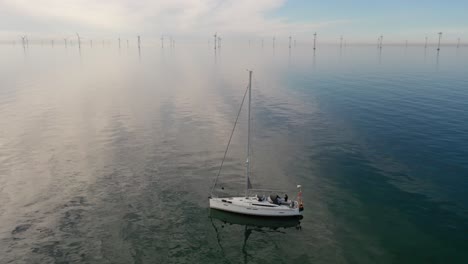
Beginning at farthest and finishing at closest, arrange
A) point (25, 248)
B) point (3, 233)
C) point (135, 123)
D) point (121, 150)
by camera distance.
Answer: point (135, 123) → point (121, 150) → point (3, 233) → point (25, 248)

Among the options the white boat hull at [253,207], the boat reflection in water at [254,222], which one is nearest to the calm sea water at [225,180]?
the boat reflection in water at [254,222]

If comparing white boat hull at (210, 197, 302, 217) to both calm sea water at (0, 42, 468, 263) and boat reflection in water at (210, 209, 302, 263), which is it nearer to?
boat reflection in water at (210, 209, 302, 263)

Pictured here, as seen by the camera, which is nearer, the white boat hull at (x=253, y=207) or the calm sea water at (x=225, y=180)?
the calm sea water at (x=225, y=180)

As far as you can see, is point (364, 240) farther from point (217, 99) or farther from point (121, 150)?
point (217, 99)

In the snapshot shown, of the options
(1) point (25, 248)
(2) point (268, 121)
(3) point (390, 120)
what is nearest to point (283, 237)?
(1) point (25, 248)

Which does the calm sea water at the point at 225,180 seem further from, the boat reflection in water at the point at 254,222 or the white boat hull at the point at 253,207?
the white boat hull at the point at 253,207

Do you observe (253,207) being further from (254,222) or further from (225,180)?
(225,180)

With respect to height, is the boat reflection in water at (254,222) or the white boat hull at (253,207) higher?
the white boat hull at (253,207)
